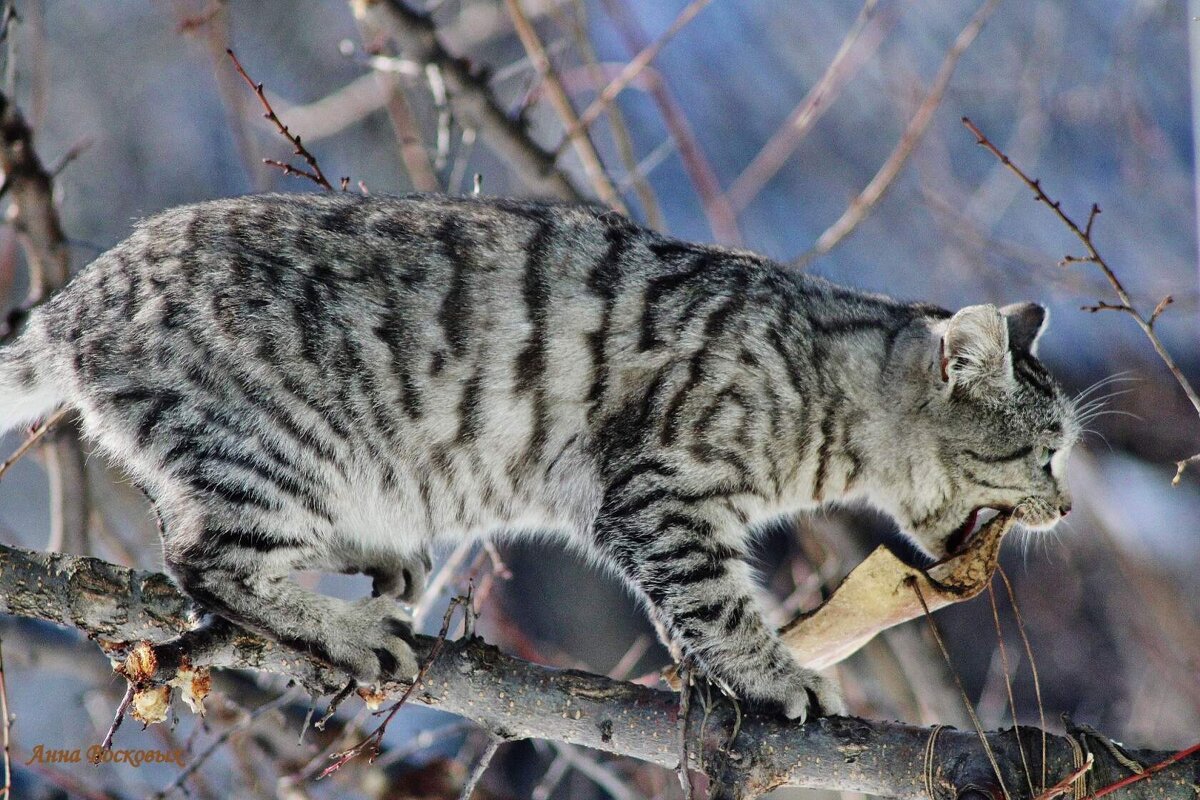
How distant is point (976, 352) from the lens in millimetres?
3291

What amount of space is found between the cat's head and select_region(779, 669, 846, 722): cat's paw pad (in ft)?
2.70

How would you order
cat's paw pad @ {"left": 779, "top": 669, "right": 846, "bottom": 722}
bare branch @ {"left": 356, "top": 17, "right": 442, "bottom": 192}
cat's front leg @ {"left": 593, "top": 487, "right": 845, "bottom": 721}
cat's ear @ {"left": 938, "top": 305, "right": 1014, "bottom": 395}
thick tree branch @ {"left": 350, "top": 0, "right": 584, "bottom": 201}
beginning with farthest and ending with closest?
bare branch @ {"left": 356, "top": 17, "right": 442, "bottom": 192} < thick tree branch @ {"left": 350, "top": 0, "right": 584, "bottom": 201} < cat's ear @ {"left": 938, "top": 305, "right": 1014, "bottom": 395} < cat's front leg @ {"left": 593, "top": 487, "right": 845, "bottom": 721} < cat's paw pad @ {"left": 779, "top": 669, "right": 846, "bottom": 722}

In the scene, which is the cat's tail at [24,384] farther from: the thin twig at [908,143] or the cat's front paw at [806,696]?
the thin twig at [908,143]

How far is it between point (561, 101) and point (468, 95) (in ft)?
1.39

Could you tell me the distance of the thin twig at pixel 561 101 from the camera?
3.80 meters

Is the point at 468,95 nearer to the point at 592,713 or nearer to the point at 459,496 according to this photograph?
the point at 459,496

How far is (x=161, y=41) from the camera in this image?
1096cm

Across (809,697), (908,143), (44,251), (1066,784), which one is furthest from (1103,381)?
(44,251)

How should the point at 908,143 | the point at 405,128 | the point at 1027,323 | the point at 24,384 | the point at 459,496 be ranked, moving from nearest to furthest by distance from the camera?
the point at 24,384, the point at 459,496, the point at 1027,323, the point at 908,143, the point at 405,128

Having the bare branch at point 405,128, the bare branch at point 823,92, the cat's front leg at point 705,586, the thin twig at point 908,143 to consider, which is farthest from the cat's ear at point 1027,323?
the bare branch at point 405,128

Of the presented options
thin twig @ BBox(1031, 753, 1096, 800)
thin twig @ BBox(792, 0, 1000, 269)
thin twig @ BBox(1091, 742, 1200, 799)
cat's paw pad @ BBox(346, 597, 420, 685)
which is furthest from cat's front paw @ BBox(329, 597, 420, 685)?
thin twig @ BBox(792, 0, 1000, 269)

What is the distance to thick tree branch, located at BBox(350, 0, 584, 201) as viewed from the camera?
4000 mm

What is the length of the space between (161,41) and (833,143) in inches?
264

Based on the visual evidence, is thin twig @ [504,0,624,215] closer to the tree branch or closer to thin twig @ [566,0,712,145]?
thin twig @ [566,0,712,145]
